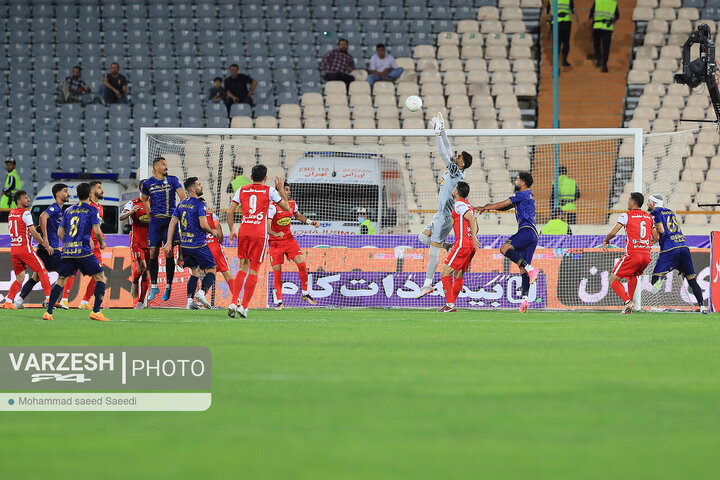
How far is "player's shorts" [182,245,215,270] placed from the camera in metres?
14.7

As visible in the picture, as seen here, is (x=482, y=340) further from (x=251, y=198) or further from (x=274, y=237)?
(x=274, y=237)

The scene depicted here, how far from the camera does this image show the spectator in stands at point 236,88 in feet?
85.6

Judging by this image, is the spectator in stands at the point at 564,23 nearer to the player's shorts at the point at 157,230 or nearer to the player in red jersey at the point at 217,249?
the player in red jersey at the point at 217,249

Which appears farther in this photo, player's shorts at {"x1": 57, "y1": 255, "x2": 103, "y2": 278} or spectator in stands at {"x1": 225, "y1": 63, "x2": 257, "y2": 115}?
spectator in stands at {"x1": 225, "y1": 63, "x2": 257, "y2": 115}

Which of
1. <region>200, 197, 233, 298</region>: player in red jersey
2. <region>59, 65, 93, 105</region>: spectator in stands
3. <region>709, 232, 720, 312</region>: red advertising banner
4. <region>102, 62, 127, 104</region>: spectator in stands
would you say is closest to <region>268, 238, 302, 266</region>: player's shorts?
<region>200, 197, 233, 298</region>: player in red jersey

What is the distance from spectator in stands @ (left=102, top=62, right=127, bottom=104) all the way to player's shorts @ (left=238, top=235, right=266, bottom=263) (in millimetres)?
15439

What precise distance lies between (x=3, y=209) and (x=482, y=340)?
16.4 m

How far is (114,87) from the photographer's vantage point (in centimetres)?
2650

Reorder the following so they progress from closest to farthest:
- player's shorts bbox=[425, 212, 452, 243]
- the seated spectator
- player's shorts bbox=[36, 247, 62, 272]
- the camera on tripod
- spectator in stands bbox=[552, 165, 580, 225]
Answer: player's shorts bbox=[425, 212, 452, 243]
player's shorts bbox=[36, 247, 62, 272]
the camera on tripod
spectator in stands bbox=[552, 165, 580, 225]
the seated spectator

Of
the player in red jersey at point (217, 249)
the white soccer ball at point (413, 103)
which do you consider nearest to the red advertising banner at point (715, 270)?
the white soccer ball at point (413, 103)

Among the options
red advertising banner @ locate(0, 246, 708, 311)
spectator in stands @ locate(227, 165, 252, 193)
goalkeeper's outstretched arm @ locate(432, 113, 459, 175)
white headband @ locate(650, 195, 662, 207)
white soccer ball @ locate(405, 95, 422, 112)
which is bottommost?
red advertising banner @ locate(0, 246, 708, 311)

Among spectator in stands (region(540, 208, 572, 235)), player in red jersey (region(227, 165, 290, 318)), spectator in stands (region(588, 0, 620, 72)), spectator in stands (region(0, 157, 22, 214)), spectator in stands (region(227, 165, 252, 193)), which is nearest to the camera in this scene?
player in red jersey (region(227, 165, 290, 318))

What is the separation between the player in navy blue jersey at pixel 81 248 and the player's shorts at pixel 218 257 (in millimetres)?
3572

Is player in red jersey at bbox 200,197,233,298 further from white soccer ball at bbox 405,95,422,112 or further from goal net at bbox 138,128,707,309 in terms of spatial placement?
white soccer ball at bbox 405,95,422,112
